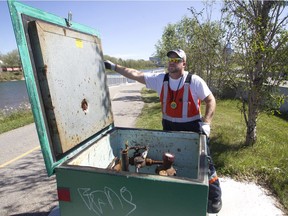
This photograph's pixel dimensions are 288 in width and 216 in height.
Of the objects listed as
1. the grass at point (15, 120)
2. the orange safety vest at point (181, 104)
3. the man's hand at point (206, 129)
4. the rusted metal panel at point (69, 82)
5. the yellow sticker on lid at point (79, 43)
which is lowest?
the grass at point (15, 120)

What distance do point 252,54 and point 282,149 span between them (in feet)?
7.30

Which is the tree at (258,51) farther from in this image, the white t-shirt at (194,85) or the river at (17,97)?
the river at (17,97)

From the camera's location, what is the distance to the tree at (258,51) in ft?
17.0

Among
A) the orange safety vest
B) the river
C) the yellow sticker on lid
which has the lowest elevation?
the river

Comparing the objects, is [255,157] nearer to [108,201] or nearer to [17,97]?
[108,201]

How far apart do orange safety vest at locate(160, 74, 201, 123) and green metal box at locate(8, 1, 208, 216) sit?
0.45 meters

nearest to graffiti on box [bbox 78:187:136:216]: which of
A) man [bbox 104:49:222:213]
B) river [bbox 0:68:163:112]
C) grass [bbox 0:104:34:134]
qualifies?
man [bbox 104:49:222:213]

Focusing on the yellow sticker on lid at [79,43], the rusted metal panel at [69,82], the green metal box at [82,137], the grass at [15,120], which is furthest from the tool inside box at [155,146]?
the grass at [15,120]

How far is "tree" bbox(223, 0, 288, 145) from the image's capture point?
5191mm

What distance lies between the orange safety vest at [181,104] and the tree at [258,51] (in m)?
2.51

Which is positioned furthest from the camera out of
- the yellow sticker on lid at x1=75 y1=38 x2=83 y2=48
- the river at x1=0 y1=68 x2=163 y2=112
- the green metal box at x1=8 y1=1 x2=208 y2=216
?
the river at x1=0 y1=68 x2=163 y2=112

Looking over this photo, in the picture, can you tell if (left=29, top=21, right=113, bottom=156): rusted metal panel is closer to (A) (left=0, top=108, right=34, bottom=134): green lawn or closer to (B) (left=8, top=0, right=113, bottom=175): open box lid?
(B) (left=8, top=0, right=113, bottom=175): open box lid

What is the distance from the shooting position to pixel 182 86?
330cm

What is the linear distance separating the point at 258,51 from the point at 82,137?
14.3 feet
